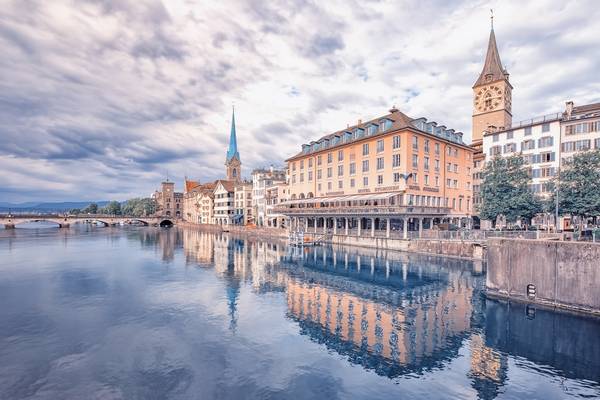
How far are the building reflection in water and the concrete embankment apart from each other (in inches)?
53.7

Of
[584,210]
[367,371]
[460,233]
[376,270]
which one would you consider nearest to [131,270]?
[376,270]

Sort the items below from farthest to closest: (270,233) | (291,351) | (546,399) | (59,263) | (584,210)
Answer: (270,233)
(59,263)
(584,210)
(291,351)
(546,399)

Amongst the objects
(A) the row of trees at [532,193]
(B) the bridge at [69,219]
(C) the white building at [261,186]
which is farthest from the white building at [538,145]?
(B) the bridge at [69,219]

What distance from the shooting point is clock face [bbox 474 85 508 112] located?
3573 inches

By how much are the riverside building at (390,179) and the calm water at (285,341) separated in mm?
22070

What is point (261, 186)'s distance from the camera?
10338 cm

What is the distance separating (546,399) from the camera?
13.0m

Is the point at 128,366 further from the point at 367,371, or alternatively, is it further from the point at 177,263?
the point at 177,263

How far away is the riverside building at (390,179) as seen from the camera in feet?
181

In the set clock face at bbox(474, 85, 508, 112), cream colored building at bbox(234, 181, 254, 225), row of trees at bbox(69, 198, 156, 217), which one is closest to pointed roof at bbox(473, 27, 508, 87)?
clock face at bbox(474, 85, 508, 112)

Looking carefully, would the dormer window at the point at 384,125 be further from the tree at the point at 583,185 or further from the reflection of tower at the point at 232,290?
the reflection of tower at the point at 232,290

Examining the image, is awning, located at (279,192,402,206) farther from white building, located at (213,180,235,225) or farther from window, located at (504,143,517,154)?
white building, located at (213,180,235,225)

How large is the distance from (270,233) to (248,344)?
64832 millimetres

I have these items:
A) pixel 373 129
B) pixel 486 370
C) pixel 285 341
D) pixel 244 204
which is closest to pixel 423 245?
pixel 373 129
